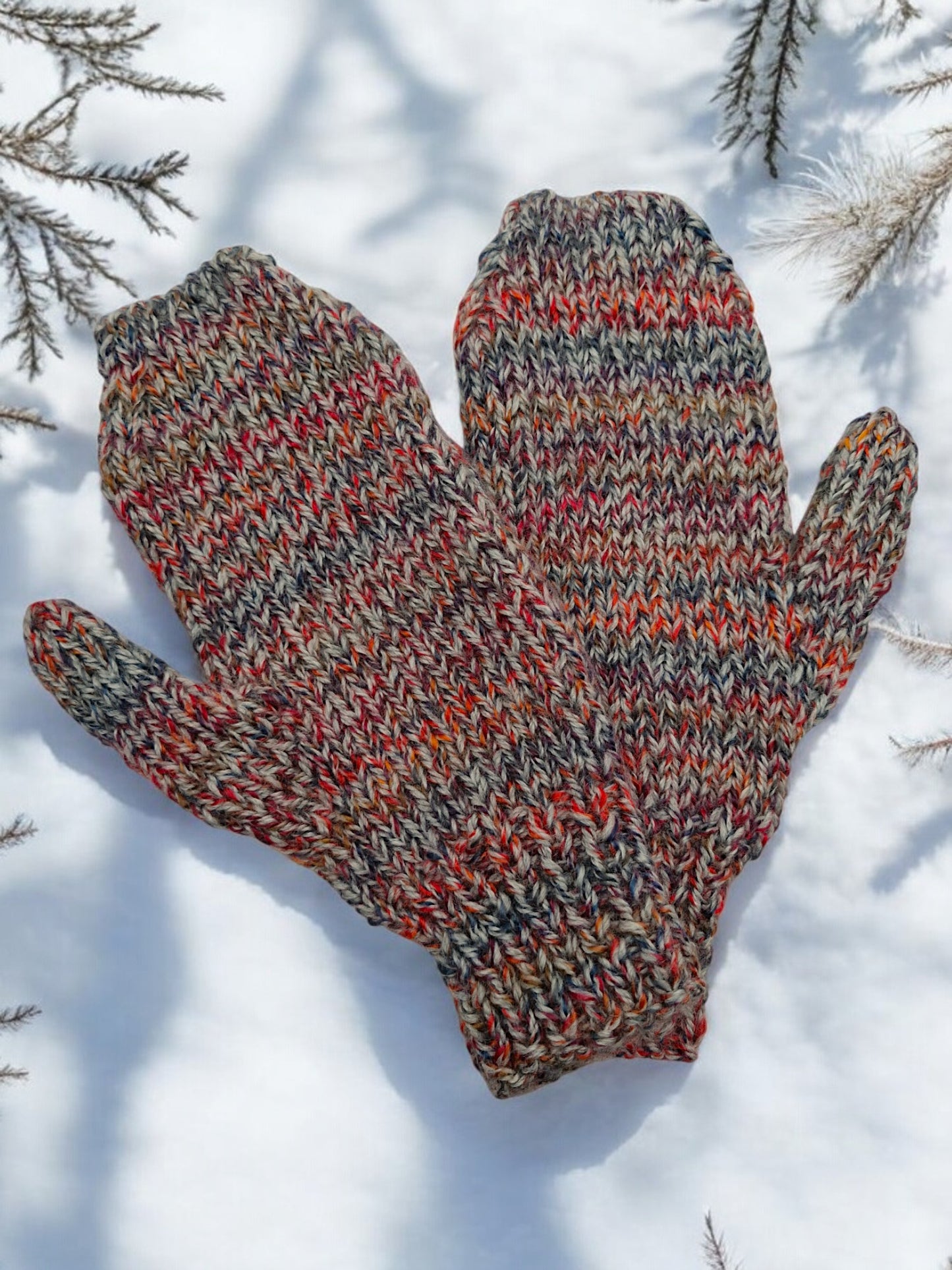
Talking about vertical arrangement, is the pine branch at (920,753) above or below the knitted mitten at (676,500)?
below

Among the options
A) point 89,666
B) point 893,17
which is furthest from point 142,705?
point 893,17

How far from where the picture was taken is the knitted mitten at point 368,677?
1.00 m

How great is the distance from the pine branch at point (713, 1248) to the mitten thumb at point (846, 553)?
41 centimetres

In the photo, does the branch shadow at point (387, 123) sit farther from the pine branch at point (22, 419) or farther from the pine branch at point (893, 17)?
the pine branch at point (893, 17)

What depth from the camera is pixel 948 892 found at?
1088mm

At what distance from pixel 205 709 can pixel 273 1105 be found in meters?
0.32

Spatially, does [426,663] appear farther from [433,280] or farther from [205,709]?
[433,280]

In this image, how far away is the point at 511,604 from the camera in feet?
3.52

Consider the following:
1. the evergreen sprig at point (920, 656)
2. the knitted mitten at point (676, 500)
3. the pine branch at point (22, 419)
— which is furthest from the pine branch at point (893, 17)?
the pine branch at point (22, 419)

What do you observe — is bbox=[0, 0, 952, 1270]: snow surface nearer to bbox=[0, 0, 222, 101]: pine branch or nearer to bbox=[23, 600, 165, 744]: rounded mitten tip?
bbox=[23, 600, 165, 744]: rounded mitten tip

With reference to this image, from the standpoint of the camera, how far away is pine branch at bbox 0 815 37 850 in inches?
40.2

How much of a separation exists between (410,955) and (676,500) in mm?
443

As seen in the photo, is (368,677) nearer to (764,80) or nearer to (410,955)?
(410,955)

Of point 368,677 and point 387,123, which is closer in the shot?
point 368,677
